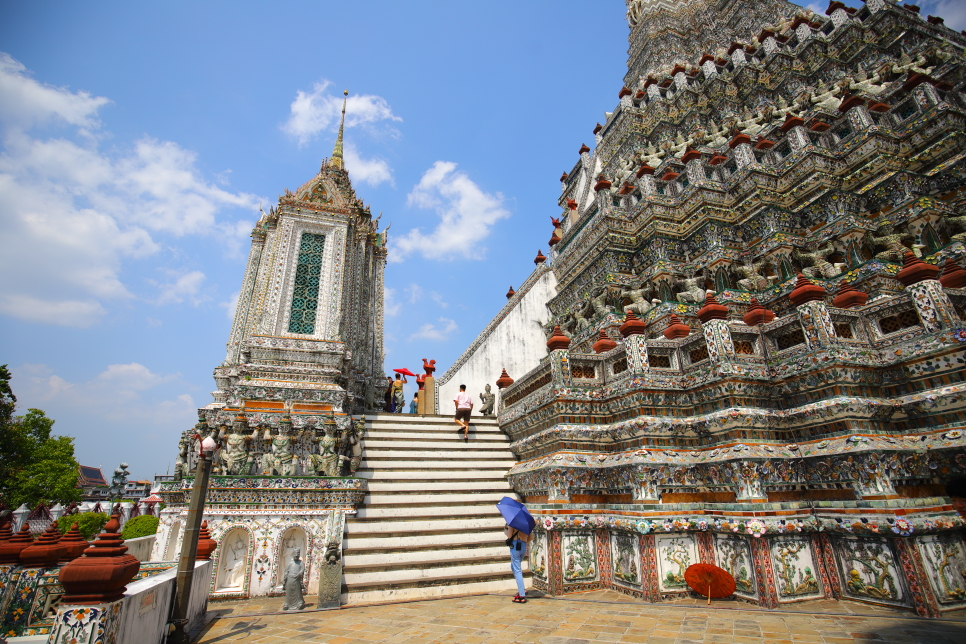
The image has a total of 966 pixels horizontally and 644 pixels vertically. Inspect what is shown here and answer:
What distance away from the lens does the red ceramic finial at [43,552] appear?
4492 millimetres

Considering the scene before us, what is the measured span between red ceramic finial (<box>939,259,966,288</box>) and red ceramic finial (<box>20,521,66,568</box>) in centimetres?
1056

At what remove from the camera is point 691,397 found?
24.5ft

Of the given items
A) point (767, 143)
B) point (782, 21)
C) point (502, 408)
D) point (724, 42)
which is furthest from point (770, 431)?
point (724, 42)

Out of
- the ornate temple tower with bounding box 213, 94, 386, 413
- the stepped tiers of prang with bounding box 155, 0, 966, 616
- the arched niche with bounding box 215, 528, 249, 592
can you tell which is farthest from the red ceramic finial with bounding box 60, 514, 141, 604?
the ornate temple tower with bounding box 213, 94, 386, 413

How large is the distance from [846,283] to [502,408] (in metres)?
7.67

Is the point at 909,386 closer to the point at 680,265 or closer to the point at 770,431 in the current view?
the point at 770,431

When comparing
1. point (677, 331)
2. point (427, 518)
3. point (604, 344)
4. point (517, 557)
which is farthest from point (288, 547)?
point (677, 331)

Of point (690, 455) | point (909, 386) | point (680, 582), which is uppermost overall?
point (909, 386)

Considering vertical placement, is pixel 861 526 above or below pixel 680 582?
above

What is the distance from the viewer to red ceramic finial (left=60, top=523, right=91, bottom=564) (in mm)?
4743

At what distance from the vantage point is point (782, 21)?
67.5 feet

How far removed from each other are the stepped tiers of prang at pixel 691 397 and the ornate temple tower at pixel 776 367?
0.04 meters

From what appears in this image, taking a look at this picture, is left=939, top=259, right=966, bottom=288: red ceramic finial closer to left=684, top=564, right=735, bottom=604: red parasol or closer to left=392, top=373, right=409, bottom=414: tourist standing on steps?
left=684, top=564, right=735, bottom=604: red parasol

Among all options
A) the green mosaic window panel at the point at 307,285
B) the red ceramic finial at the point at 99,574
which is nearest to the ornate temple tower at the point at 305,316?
the green mosaic window panel at the point at 307,285
